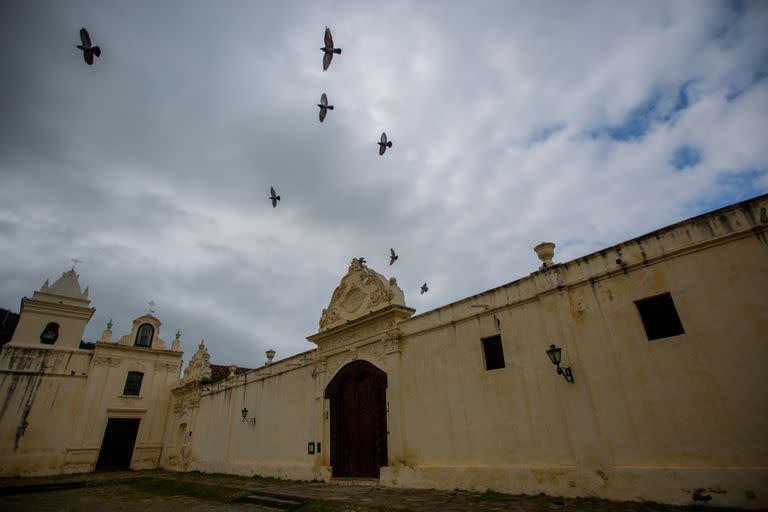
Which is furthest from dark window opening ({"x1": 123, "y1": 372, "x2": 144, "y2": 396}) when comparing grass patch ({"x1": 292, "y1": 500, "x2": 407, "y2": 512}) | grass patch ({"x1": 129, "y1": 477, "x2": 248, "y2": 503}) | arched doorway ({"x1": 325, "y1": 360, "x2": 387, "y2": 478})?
grass patch ({"x1": 292, "y1": 500, "x2": 407, "y2": 512})

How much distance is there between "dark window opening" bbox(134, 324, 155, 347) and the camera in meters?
27.7

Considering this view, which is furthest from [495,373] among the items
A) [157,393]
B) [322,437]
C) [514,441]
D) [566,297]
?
[157,393]

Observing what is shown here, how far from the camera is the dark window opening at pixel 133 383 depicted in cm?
2617

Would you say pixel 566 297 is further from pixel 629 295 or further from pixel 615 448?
pixel 615 448

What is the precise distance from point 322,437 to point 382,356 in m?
4.23

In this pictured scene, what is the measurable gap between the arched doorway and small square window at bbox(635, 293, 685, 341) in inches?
310

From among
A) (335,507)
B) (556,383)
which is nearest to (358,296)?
(335,507)

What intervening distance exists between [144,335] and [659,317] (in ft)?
102

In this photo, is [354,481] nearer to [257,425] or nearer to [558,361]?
[257,425]

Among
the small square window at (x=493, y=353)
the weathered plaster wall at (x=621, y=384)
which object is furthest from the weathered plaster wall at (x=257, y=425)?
the small square window at (x=493, y=353)

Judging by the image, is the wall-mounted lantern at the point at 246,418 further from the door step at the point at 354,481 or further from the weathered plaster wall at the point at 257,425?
the door step at the point at 354,481

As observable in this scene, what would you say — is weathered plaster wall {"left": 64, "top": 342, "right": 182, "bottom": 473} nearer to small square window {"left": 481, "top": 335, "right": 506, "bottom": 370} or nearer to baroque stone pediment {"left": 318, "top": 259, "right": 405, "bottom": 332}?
baroque stone pediment {"left": 318, "top": 259, "right": 405, "bottom": 332}

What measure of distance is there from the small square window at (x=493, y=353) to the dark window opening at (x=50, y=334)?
28.5m

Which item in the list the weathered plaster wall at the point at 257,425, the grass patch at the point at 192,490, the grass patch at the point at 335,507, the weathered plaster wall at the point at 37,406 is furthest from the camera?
the weathered plaster wall at the point at 37,406
